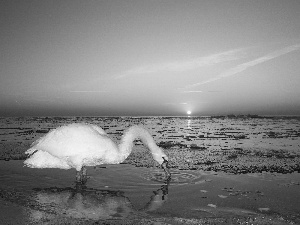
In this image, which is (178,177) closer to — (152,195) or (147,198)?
(152,195)

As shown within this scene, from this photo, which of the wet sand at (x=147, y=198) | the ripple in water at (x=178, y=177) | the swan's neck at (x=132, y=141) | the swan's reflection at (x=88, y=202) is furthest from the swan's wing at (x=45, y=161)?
the ripple in water at (x=178, y=177)

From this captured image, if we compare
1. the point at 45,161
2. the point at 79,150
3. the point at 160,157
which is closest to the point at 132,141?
the point at 160,157

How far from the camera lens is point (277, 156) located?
14.4m

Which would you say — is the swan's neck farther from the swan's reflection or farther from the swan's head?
the swan's reflection

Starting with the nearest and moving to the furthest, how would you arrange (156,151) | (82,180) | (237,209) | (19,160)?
(237,209) → (82,180) → (156,151) → (19,160)

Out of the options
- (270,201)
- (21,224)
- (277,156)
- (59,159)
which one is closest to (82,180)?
(59,159)

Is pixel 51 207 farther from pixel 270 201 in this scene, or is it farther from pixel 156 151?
pixel 270 201

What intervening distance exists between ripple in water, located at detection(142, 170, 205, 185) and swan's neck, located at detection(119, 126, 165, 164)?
734mm

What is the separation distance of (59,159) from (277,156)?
437 inches

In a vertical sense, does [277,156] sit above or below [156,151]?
below

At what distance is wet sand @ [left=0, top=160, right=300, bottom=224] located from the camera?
5926 millimetres

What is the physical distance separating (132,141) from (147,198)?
93.9 inches

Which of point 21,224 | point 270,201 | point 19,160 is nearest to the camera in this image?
point 21,224

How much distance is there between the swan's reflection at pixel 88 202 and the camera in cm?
619
